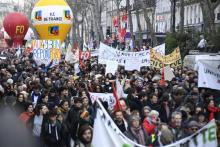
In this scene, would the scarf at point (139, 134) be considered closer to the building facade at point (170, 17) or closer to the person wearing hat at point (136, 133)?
the person wearing hat at point (136, 133)

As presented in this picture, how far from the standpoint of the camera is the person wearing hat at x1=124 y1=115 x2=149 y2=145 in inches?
Result: 344

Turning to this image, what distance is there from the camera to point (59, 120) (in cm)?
980

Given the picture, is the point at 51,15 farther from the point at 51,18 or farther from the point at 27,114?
the point at 27,114

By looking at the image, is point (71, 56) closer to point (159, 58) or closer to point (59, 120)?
point (159, 58)

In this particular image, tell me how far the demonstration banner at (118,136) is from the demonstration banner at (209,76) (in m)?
6.30

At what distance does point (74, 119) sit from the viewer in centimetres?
1005

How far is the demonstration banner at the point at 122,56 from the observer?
1927 cm

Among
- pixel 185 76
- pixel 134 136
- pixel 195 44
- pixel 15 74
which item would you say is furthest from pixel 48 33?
pixel 134 136

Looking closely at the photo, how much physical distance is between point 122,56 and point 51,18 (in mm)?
14911

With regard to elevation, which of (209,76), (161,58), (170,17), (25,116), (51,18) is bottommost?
(25,116)

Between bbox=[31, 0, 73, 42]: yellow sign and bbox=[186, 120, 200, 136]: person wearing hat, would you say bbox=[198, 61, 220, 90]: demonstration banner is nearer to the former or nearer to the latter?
bbox=[186, 120, 200, 136]: person wearing hat

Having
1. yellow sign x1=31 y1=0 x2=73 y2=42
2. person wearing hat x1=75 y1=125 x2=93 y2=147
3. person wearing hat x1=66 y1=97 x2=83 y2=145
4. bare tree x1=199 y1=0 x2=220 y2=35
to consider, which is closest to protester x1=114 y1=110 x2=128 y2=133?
person wearing hat x1=66 y1=97 x2=83 y2=145

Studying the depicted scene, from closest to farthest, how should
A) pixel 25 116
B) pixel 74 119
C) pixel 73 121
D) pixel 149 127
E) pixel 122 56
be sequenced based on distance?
pixel 149 127, pixel 73 121, pixel 74 119, pixel 25 116, pixel 122 56

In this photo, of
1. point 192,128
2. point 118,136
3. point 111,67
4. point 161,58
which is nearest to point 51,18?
point 161,58
